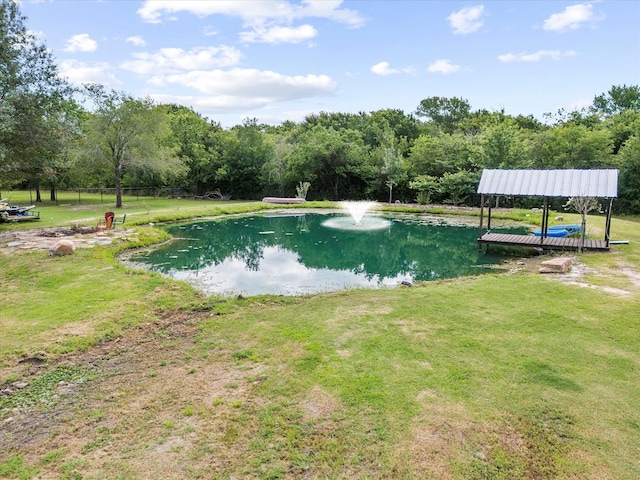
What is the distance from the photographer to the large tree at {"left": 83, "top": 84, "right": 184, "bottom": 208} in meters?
21.0

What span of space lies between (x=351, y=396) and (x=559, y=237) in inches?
468

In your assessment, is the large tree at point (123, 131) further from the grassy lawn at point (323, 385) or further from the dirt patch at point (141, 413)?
the dirt patch at point (141, 413)

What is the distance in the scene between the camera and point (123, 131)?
2153 centimetres

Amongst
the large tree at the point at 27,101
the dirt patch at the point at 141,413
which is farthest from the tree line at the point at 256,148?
the dirt patch at the point at 141,413

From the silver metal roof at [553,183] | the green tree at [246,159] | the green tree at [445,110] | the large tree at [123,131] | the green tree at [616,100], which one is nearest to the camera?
the silver metal roof at [553,183]

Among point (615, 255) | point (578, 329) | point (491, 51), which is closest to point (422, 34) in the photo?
point (491, 51)

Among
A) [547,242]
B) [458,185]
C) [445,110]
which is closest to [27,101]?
[547,242]

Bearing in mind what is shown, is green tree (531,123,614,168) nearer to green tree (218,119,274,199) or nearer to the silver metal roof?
the silver metal roof

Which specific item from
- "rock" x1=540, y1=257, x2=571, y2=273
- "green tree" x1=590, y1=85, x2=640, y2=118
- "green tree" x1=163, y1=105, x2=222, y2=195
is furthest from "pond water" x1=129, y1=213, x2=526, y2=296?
"green tree" x1=590, y1=85, x2=640, y2=118

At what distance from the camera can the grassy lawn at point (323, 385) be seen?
327 cm

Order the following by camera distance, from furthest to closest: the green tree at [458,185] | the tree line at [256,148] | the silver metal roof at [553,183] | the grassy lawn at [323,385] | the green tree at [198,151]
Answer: the green tree at [198,151], the green tree at [458,185], the tree line at [256,148], the silver metal roof at [553,183], the grassy lawn at [323,385]

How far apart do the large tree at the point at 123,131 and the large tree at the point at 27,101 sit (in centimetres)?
760

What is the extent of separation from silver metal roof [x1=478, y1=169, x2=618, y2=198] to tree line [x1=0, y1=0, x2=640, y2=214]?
34.0 ft

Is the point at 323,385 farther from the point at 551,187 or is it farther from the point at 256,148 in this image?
the point at 256,148
